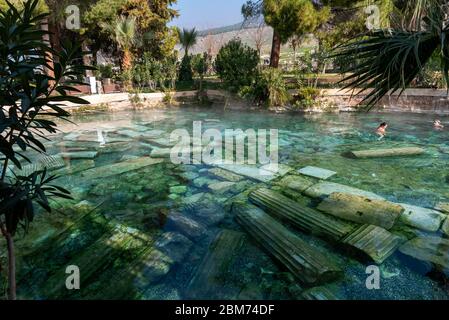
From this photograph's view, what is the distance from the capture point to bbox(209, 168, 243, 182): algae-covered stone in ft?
23.3

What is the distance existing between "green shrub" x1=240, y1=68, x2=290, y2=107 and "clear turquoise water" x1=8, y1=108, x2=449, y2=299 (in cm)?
353

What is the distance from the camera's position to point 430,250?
4.22m

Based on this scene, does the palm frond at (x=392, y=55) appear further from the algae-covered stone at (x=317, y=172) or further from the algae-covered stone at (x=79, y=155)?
the algae-covered stone at (x=79, y=155)

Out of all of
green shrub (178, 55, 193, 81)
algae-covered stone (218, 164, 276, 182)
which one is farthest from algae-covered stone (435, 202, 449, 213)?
green shrub (178, 55, 193, 81)

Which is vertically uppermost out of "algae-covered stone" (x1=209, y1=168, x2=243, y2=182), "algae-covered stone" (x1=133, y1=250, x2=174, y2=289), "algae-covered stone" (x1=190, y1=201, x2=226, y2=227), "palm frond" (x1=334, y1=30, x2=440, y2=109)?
"palm frond" (x1=334, y1=30, x2=440, y2=109)

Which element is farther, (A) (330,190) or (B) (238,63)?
(B) (238,63)

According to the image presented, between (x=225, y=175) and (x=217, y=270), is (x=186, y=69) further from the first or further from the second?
(x=217, y=270)

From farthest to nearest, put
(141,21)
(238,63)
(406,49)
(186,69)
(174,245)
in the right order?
(186,69) → (141,21) → (238,63) → (174,245) → (406,49)

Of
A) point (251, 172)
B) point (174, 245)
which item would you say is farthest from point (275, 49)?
point (174, 245)

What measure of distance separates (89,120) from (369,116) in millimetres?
13210

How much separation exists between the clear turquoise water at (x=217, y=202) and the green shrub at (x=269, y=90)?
353 cm

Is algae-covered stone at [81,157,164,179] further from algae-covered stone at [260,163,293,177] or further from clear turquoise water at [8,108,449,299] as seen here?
algae-covered stone at [260,163,293,177]

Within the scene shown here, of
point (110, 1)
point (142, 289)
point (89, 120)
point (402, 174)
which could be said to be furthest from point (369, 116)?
point (110, 1)

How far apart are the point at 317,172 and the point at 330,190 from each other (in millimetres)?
1204
